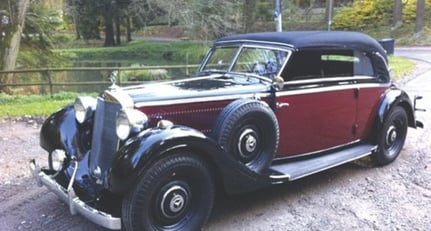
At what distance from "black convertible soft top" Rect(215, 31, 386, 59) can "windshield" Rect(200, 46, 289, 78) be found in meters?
0.12

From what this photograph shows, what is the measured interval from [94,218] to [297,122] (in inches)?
96.4

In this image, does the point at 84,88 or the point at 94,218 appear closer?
the point at 94,218

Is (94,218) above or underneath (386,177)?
above

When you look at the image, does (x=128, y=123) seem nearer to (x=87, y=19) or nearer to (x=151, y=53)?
(x=151, y=53)

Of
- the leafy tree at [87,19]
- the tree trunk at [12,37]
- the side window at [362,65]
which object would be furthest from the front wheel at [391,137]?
the leafy tree at [87,19]

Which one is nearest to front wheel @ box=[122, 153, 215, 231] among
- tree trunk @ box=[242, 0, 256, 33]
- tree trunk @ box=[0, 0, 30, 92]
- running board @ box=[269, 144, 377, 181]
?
running board @ box=[269, 144, 377, 181]

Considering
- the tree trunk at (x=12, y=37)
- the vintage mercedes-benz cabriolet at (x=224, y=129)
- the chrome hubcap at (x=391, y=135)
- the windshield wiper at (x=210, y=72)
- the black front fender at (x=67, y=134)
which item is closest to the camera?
the vintage mercedes-benz cabriolet at (x=224, y=129)

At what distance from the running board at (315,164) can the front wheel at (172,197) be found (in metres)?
0.83

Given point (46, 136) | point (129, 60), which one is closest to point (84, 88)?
point (46, 136)

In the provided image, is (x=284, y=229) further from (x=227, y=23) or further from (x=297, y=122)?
(x=227, y=23)

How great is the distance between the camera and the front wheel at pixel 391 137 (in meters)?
5.94

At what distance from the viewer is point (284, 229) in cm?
421

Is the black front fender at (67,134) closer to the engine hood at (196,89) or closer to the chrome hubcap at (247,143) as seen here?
the engine hood at (196,89)

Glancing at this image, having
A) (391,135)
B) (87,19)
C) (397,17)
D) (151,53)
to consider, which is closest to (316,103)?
(391,135)
